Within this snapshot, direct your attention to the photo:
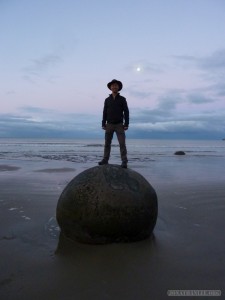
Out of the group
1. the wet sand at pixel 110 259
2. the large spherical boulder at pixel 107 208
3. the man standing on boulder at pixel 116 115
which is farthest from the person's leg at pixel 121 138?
the wet sand at pixel 110 259

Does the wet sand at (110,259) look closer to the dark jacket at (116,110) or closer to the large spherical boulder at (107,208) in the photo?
the large spherical boulder at (107,208)

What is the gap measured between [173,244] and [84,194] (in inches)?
66.8

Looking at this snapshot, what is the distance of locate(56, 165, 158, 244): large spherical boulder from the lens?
5367mm

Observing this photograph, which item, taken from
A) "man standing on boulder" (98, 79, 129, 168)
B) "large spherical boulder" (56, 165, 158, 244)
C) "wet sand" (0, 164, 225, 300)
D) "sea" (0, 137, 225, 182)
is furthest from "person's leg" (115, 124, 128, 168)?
"sea" (0, 137, 225, 182)

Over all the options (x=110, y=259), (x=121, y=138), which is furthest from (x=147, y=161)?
(x=110, y=259)

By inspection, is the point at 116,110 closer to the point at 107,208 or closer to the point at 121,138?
the point at 121,138

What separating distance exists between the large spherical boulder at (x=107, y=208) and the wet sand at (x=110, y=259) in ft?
0.63

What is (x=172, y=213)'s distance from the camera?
24.6 feet

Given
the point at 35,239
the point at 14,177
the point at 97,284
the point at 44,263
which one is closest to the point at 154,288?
the point at 97,284

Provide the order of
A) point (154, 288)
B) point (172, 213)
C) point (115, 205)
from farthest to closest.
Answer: point (172, 213) → point (115, 205) → point (154, 288)

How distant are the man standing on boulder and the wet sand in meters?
1.88

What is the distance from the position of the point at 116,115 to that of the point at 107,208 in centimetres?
255

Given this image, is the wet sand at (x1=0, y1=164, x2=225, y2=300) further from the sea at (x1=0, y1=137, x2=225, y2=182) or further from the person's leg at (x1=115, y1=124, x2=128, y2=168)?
the sea at (x1=0, y1=137, x2=225, y2=182)

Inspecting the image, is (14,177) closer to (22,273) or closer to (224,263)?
(22,273)
